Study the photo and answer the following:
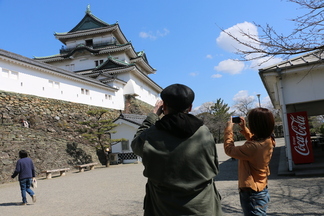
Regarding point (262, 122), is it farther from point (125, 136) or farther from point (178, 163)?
point (125, 136)

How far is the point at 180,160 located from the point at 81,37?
119 feet

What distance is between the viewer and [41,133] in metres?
16.2

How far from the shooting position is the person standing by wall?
234 centimetres

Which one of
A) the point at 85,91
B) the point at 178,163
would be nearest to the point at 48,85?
the point at 85,91

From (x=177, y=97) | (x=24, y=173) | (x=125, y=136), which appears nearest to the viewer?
(x=177, y=97)

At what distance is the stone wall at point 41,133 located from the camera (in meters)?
13.6

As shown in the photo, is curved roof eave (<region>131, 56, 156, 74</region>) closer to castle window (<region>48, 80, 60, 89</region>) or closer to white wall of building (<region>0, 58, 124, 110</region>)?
white wall of building (<region>0, 58, 124, 110</region>)

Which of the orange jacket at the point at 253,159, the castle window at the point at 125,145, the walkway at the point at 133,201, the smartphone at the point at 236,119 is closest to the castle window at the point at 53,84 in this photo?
the castle window at the point at 125,145

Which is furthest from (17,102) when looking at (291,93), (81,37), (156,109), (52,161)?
(81,37)

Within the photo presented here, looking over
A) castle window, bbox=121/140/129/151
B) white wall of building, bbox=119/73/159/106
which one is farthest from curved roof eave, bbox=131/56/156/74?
castle window, bbox=121/140/129/151

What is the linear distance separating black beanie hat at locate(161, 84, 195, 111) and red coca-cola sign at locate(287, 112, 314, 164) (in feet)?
26.5

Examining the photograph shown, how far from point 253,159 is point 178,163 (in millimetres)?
1002

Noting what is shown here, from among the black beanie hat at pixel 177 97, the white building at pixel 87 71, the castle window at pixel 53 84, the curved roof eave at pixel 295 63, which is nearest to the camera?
the black beanie hat at pixel 177 97

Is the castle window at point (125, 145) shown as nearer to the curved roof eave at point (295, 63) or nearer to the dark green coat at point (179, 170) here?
the curved roof eave at point (295, 63)
